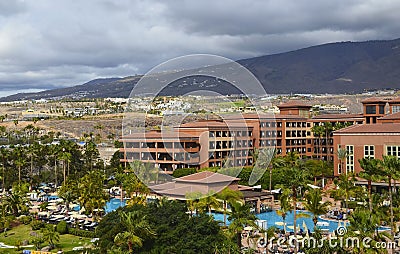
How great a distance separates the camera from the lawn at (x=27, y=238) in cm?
3043

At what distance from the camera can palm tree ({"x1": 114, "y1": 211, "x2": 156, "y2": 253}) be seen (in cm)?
2040

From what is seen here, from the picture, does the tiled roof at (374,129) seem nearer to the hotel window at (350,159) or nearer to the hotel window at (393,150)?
the hotel window at (393,150)

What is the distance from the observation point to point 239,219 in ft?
77.0

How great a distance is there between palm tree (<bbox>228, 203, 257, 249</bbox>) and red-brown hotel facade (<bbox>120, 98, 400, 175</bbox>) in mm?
5905

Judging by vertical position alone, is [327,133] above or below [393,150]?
above

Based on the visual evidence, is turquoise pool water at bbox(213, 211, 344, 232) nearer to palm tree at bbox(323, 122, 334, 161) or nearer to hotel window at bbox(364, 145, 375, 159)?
hotel window at bbox(364, 145, 375, 159)

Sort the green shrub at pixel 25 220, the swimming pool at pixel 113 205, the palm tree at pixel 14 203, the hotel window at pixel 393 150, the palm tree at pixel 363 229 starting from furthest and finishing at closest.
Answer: the hotel window at pixel 393 150
the swimming pool at pixel 113 205
the green shrub at pixel 25 220
the palm tree at pixel 14 203
the palm tree at pixel 363 229

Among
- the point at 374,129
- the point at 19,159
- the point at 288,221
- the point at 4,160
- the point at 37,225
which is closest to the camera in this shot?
the point at 37,225

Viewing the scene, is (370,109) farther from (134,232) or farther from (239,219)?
(134,232)

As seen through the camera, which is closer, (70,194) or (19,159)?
(70,194)

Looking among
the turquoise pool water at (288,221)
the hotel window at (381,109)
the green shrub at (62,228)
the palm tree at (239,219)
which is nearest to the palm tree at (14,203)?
the green shrub at (62,228)

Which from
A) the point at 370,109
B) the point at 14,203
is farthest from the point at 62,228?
the point at 370,109

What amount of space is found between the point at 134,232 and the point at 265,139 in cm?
3285

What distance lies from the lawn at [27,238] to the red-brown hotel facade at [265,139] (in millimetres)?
6310
